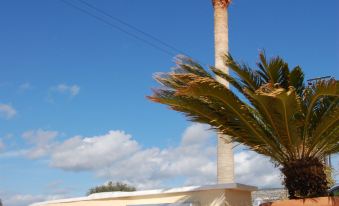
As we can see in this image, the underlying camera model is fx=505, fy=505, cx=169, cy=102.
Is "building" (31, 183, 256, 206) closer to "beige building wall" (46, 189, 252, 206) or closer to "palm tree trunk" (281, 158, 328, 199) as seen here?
"beige building wall" (46, 189, 252, 206)

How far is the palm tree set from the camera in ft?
34.2

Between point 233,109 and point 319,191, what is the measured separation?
249cm

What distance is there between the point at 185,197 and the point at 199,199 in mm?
406

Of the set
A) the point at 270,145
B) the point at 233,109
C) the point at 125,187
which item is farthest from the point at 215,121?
the point at 125,187

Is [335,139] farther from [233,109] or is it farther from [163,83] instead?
[163,83]

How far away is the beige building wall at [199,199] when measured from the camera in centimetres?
1240

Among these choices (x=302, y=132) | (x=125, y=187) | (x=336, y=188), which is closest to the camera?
(x=302, y=132)

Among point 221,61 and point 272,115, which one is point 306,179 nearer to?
point 272,115

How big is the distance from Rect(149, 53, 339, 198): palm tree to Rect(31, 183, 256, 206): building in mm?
1625

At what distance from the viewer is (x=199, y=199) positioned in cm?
1273

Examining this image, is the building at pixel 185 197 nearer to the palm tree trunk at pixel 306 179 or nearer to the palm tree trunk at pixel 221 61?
the palm tree trunk at pixel 221 61

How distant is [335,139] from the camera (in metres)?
10.9

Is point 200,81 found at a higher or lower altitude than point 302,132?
higher

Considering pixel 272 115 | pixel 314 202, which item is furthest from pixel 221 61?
pixel 314 202
